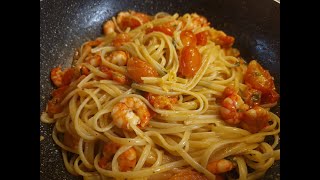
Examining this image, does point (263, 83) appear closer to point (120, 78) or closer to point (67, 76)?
point (120, 78)

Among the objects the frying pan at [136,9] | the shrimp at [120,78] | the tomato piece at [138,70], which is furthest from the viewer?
the frying pan at [136,9]

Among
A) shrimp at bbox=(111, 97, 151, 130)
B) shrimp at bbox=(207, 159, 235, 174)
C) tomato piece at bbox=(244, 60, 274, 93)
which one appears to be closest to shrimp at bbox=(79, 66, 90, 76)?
shrimp at bbox=(111, 97, 151, 130)

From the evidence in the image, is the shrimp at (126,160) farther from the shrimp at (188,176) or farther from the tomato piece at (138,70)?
the tomato piece at (138,70)

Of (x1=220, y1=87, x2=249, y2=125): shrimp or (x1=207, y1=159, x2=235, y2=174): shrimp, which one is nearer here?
(x1=207, y1=159, x2=235, y2=174): shrimp

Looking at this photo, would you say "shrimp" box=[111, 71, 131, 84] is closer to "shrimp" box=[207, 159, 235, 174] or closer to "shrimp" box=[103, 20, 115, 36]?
"shrimp" box=[103, 20, 115, 36]

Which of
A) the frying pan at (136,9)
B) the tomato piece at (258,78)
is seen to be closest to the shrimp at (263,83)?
A: the tomato piece at (258,78)
